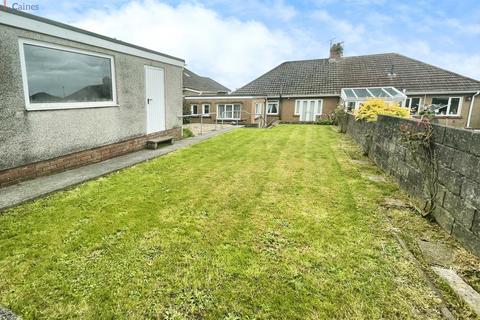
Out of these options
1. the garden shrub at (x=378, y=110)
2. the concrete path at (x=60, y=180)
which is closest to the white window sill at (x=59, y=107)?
the concrete path at (x=60, y=180)

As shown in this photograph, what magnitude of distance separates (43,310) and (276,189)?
3891mm

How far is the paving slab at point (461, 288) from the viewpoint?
2.26 m

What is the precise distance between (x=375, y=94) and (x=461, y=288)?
19860 millimetres

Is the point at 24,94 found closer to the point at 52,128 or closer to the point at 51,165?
the point at 52,128

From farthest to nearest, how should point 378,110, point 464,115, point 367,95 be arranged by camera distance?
point 464,115, point 367,95, point 378,110

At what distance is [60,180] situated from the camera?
5.23m

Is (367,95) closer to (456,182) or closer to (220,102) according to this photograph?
(220,102)

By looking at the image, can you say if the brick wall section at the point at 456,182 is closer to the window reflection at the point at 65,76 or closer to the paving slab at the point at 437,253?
the paving slab at the point at 437,253

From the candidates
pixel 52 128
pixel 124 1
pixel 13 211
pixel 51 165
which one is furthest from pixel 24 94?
pixel 124 1

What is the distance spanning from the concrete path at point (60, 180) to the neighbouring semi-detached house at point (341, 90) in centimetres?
1723

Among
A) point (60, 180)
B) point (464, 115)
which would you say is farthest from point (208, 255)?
point (464, 115)

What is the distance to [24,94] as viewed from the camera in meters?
5.04

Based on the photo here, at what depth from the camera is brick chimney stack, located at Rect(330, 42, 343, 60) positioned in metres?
27.3

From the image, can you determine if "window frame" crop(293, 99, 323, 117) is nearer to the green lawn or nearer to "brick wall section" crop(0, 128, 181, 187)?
"brick wall section" crop(0, 128, 181, 187)
